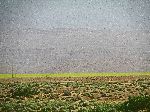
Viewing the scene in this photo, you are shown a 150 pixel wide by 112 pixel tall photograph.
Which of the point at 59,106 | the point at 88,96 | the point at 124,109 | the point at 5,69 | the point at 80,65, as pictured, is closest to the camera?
the point at 124,109

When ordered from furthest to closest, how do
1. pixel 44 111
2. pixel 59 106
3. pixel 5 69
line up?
pixel 5 69, pixel 59 106, pixel 44 111

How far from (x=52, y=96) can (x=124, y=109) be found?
14549 mm

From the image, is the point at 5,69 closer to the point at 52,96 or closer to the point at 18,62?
the point at 18,62

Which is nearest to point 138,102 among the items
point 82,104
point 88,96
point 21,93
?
point 82,104

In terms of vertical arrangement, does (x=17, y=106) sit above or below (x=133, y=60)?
below

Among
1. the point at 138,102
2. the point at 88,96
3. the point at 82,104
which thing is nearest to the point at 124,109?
the point at 138,102

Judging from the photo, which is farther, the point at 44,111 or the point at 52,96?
the point at 52,96

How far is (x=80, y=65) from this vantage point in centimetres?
13688

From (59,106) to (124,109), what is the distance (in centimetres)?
600

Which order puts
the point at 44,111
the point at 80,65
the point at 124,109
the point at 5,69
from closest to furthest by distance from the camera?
the point at 124,109
the point at 44,111
the point at 5,69
the point at 80,65

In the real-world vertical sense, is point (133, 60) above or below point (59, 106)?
above

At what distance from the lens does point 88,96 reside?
1334 inches

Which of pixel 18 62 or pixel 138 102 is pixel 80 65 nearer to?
pixel 18 62

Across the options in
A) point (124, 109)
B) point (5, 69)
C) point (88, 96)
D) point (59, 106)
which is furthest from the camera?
point (5, 69)
